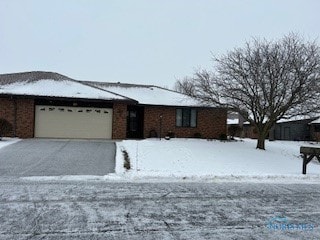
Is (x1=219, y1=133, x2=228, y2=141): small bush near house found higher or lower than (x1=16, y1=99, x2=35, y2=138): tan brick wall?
lower

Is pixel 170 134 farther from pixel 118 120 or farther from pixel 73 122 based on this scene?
pixel 73 122

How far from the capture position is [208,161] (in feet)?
53.2

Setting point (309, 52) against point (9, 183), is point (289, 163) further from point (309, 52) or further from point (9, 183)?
point (9, 183)

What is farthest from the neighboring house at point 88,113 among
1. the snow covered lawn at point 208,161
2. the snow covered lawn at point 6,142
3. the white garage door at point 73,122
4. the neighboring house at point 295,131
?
the neighboring house at point 295,131

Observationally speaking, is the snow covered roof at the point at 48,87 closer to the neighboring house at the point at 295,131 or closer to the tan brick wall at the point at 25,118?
the tan brick wall at the point at 25,118

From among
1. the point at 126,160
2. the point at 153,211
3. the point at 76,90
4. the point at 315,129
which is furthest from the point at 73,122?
the point at 315,129

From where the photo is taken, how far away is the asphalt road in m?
5.36

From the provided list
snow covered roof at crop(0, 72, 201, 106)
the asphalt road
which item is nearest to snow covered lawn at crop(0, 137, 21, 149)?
snow covered roof at crop(0, 72, 201, 106)

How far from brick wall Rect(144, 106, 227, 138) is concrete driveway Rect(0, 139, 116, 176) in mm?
5719

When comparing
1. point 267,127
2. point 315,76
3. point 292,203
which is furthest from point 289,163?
point 292,203

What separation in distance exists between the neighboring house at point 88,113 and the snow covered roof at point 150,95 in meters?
0.08

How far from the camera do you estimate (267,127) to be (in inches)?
866

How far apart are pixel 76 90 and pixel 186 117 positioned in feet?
26.1

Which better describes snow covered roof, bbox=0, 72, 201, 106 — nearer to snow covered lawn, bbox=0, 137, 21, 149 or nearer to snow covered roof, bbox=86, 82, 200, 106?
snow covered roof, bbox=86, 82, 200, 106
